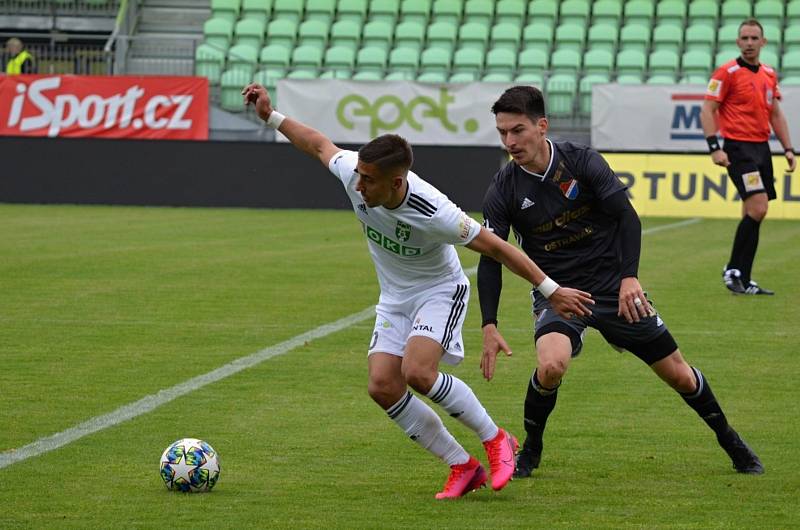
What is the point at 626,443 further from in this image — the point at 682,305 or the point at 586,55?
the point at 586,55

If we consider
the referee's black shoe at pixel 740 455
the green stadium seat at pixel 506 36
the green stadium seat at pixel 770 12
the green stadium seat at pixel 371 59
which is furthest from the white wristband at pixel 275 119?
the green stadium seat at pixel 770 12

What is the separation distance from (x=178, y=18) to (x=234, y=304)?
2009 centimetres

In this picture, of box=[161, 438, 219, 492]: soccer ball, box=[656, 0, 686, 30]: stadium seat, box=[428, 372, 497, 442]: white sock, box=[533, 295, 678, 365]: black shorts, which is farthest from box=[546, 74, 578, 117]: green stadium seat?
box=[161, 438, 219, 492]: soccer ball

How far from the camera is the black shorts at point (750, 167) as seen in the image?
1291cm

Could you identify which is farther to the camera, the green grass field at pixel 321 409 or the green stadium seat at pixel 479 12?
the green stadium seat at pixel 479 12

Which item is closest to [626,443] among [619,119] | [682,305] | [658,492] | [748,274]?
[658,492]

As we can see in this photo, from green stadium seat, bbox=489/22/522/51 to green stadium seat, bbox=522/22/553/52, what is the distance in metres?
0.16

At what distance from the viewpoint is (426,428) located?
19.2 feet

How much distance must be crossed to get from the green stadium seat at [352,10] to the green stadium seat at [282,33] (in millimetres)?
1056

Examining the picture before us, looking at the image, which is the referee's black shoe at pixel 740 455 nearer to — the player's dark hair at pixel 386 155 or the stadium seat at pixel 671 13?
the player's dark hair at pixel 386 155

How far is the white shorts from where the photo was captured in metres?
5.84

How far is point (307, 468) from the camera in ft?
20.5

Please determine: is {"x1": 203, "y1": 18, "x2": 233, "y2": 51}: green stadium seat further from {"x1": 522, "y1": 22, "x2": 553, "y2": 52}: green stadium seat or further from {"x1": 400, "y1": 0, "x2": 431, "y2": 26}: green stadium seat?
{"x1": 522, "y1": 22, "x2": 553, "y2": 52}: green stadium seat

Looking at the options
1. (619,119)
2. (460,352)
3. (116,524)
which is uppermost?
(460,352)
